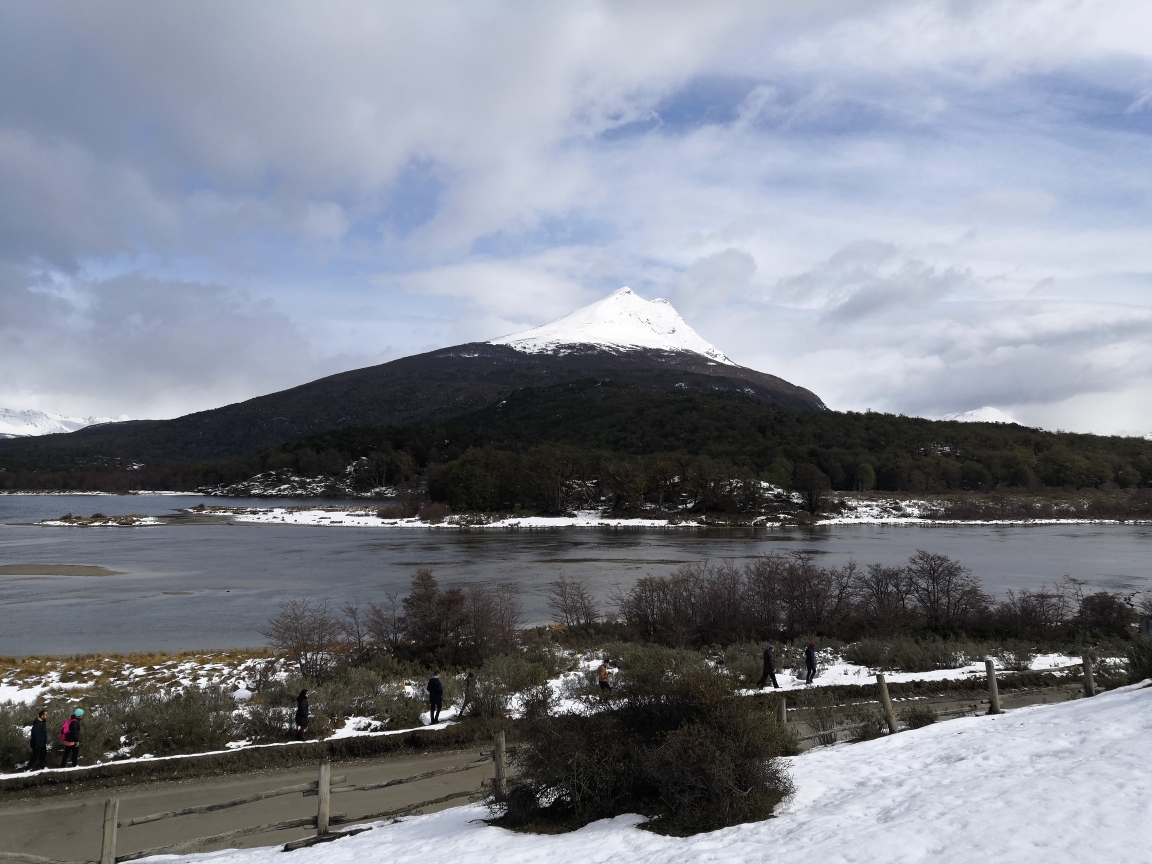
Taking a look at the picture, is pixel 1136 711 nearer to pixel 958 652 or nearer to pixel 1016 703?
pixel 1016 703

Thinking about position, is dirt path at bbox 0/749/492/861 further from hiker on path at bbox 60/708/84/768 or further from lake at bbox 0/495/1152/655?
lake at bbox 0/495/1152/655

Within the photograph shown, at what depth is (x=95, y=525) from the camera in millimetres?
74625

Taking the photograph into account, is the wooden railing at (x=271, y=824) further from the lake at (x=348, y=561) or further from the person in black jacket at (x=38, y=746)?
the lake at (x=348, y=561)

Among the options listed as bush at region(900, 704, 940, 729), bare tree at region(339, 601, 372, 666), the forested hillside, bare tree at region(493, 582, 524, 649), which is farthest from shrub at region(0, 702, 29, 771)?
the forested hillside

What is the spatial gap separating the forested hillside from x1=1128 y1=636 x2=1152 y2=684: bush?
76154mm

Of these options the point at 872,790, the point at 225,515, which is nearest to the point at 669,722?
the point at 872,790

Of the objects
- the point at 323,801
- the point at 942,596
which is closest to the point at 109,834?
the point at 323,801

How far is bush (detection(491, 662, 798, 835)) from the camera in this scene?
800 centimetres

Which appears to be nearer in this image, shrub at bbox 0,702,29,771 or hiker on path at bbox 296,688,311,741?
shrub at bbox 0,702,29,771

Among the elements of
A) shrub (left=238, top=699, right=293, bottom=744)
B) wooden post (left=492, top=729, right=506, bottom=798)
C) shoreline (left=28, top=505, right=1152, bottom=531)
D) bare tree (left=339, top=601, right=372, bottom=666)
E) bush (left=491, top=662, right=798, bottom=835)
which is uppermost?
shoreline (left=28, top=505, right=1152, bottom=531)

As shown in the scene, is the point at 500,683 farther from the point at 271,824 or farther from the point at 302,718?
the point at 271,824

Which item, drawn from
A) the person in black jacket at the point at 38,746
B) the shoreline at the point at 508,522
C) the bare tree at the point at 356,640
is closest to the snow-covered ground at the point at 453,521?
the shoreline at the point at 508,522

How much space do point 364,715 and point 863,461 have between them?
12813 cm

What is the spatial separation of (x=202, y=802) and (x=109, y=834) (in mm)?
2868
